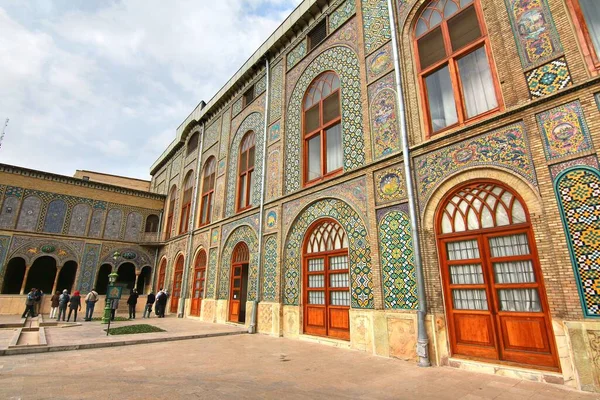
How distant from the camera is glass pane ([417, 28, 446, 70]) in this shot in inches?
279

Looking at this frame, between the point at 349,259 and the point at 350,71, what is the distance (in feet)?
16.9

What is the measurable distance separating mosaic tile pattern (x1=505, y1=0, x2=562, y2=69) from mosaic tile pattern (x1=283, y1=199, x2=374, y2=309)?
4.41 metres

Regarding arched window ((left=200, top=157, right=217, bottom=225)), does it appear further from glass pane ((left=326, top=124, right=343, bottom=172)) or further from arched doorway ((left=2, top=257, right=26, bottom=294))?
arched doorway ((left=2, top=257, right=26, bottom=294))

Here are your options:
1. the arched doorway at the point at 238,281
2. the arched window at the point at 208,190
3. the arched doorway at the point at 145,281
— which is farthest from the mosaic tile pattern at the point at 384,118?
the arched doorway at the point at 145,281

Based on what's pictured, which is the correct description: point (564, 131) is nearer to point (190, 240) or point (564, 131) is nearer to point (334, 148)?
point (334, 148)

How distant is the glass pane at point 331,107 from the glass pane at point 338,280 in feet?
14.8

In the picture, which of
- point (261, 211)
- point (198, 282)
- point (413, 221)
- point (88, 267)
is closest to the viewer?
point (413, 221)

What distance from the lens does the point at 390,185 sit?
7152mm

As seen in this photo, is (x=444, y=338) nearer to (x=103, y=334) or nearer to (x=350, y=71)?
(x=350, y=71)

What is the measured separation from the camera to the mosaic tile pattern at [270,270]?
10.1 m

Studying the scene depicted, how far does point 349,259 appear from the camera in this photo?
7820 millimetres

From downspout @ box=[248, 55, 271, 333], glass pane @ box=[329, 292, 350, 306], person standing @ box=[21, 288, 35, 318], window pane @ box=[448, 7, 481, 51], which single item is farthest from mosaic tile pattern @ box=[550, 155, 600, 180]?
person standing @ box=[21, 288, 35, 318]

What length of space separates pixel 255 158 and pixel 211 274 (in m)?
5.32

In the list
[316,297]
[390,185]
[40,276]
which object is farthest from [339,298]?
[40,276]
